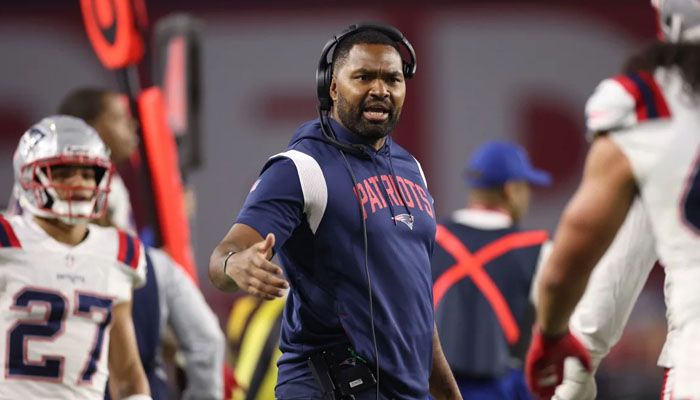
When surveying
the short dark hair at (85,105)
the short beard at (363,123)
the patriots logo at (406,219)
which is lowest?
the patriots logo at (406,219)

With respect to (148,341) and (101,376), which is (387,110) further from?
(148,341)

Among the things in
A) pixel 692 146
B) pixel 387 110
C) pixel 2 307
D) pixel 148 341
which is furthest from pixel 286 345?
pixel 148 341

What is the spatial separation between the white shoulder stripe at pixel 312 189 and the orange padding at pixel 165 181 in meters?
3.30

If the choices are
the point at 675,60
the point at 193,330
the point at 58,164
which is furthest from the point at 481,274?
the point at 675,60

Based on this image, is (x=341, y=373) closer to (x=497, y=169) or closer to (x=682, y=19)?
(x=682, y=19)

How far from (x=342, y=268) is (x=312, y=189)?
0.21m

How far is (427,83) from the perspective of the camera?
859 centimetres

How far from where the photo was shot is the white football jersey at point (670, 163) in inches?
83.4

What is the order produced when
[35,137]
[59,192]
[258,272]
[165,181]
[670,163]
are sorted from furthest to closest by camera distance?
1. [165,181]
2. [35,137]
3. [59,192]
4. [258,272]
5. [670,163]

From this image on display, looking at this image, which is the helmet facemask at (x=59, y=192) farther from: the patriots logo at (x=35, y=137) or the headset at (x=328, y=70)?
the headset at (x=328, y=70)

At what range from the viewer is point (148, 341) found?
15.1 ft

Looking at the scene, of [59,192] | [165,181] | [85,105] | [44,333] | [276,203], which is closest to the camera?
[276,203]

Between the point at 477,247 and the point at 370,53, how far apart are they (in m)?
2.06

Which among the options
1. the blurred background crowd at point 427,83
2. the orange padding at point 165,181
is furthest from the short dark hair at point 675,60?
the blurred background crowd at point 427,83
